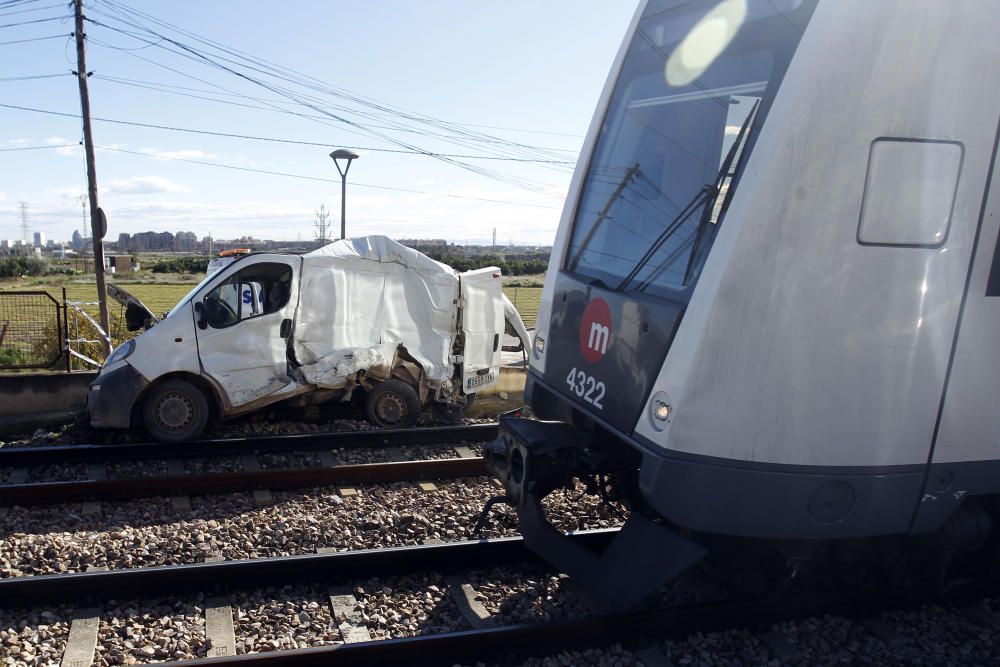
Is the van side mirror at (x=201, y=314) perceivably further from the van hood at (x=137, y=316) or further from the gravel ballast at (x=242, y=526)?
the gravel ballast at (x=242, y=526)

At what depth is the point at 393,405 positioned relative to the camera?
9312mm

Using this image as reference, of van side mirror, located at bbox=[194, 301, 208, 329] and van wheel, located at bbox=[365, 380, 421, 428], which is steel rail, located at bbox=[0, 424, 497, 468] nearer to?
van wheel, located at bbox=[365, 380, 421, 428]

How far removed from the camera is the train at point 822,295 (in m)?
3.46

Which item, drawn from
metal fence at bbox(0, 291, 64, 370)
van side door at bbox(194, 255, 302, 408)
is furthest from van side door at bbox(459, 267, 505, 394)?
metal fence at bbox(0, 291, 64, 370)

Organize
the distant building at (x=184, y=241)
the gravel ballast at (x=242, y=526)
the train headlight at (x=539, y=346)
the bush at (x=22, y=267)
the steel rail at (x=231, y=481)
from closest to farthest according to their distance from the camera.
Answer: the train headlight at (x=539, y=346), the gravel ballast at (x=242, y=526), the steel rail at (x=231, y=481), the bush at (x=22, y=267), the distant building at (x=184, y=241)

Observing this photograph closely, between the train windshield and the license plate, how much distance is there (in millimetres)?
5273

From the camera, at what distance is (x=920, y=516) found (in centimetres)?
379

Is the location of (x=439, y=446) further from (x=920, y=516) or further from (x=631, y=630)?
(x=920, y=516)

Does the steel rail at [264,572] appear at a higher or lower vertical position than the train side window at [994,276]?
lower

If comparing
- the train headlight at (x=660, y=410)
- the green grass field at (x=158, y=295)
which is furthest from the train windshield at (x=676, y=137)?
the green grass field at (x=158, y=295)

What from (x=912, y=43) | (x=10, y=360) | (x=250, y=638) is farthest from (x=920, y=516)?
(x=10, y=360)

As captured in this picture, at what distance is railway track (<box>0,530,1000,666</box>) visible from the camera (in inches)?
160

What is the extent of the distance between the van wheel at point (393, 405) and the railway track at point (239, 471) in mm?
726

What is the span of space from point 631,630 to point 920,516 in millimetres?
1671
